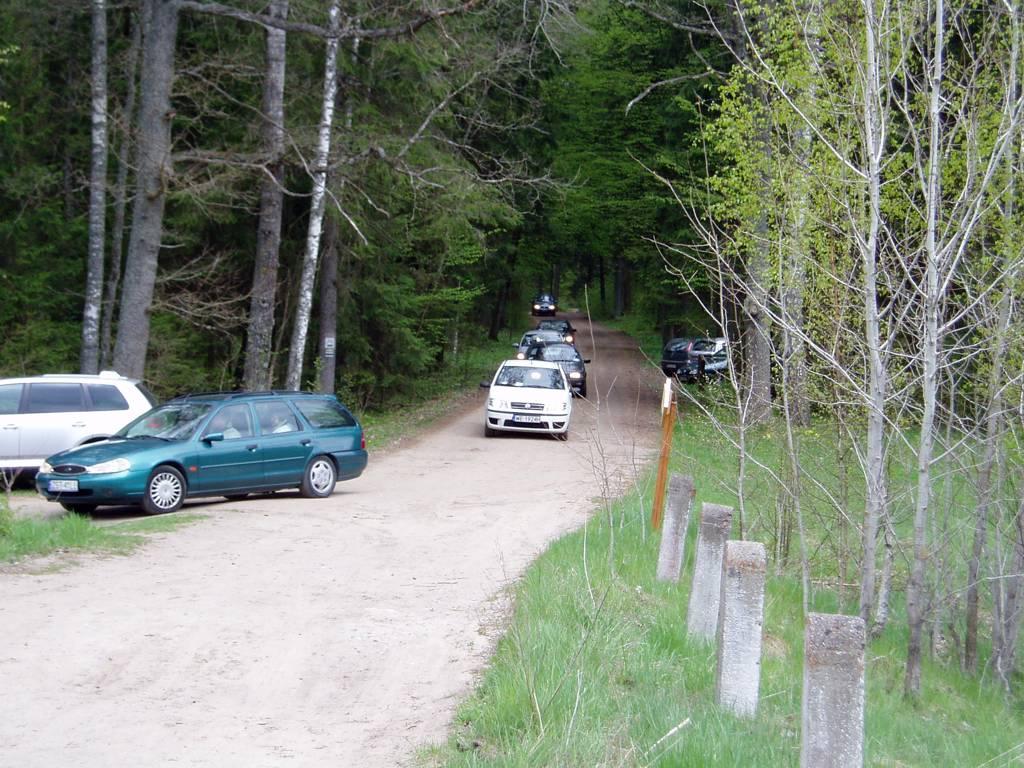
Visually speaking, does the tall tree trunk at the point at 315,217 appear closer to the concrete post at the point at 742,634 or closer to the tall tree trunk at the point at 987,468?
the tall tree trunk at the point at 987,468

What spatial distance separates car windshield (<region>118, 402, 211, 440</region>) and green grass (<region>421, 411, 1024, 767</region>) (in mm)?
6400

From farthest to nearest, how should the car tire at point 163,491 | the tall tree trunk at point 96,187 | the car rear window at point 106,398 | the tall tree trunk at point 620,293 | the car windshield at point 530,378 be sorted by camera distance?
the tall tree trunk at point 620,293 < the car windshield at point 530,378 < the tall tree trunk at point 96,187 < the car rear window at point 106,398 < the car tire at point 163,491

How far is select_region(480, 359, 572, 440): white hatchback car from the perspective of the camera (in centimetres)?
2520

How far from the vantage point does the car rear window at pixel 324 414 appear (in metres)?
16.8

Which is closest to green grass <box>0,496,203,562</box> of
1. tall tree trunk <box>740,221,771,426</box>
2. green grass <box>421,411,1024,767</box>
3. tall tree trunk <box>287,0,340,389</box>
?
green grass <box>421,411,1024,767</box>

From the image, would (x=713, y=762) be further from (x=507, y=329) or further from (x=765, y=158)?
(x=507, y=329)

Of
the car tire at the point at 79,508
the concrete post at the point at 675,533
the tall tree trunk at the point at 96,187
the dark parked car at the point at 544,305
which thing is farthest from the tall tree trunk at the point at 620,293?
the concrete post at the point at 675,533

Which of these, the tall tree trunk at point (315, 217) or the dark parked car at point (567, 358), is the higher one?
the tall tree trunk at point (315, 217)

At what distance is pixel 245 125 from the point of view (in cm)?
2494

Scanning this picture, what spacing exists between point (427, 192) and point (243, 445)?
11.4 metres

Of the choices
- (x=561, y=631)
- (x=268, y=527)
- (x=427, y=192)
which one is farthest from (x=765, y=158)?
(x=427, y=192)

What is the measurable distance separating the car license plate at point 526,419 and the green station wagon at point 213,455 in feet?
26.9

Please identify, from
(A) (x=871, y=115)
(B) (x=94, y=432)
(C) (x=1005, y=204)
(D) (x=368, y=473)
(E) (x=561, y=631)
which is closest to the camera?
(E) (x=561, y=631)

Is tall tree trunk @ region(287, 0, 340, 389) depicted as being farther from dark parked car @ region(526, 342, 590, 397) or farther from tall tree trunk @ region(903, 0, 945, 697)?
tall tree trunk @ region(903, 0, 945, 697)
